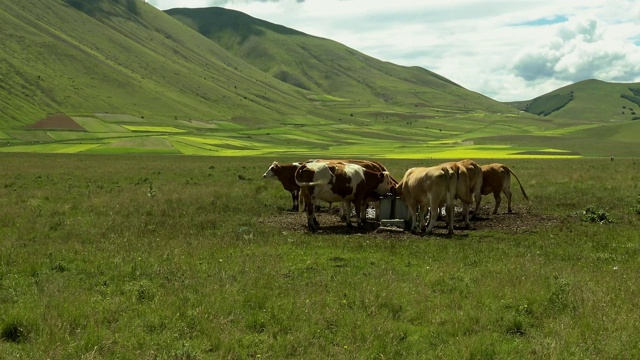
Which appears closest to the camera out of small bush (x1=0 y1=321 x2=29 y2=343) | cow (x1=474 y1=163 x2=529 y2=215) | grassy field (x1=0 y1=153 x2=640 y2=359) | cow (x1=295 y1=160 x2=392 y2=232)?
grassy field (x1=0 y1=153 x2=640 y2=359)

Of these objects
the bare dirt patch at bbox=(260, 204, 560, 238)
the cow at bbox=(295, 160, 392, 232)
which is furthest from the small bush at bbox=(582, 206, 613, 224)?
the cow at bbox=(295, 160, 392, 232)

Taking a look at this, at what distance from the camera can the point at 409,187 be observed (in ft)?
66.5

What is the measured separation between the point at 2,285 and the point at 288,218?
13469 mm

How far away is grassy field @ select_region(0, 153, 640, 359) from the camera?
829 centimetres

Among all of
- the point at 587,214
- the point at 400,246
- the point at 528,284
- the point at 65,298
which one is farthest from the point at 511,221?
the point at 65,298

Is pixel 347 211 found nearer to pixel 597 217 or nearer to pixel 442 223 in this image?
pixel 442 223

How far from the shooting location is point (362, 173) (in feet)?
73.6

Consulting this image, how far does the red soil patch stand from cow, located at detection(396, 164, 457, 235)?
501ft

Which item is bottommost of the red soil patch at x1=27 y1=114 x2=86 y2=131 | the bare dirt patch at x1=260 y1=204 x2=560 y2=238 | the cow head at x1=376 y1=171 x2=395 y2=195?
the bare dirt patch at x1=260 y1=204 x2=560 y2=238

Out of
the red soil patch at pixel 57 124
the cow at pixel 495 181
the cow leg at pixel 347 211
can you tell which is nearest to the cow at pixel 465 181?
the cow at pixel 495 181

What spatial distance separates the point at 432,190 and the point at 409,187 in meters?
1.10

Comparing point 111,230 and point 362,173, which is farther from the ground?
point 362,173

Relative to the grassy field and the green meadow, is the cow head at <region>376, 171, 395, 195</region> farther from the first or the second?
the green meadow

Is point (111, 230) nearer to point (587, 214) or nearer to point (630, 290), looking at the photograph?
point (630, 290)
